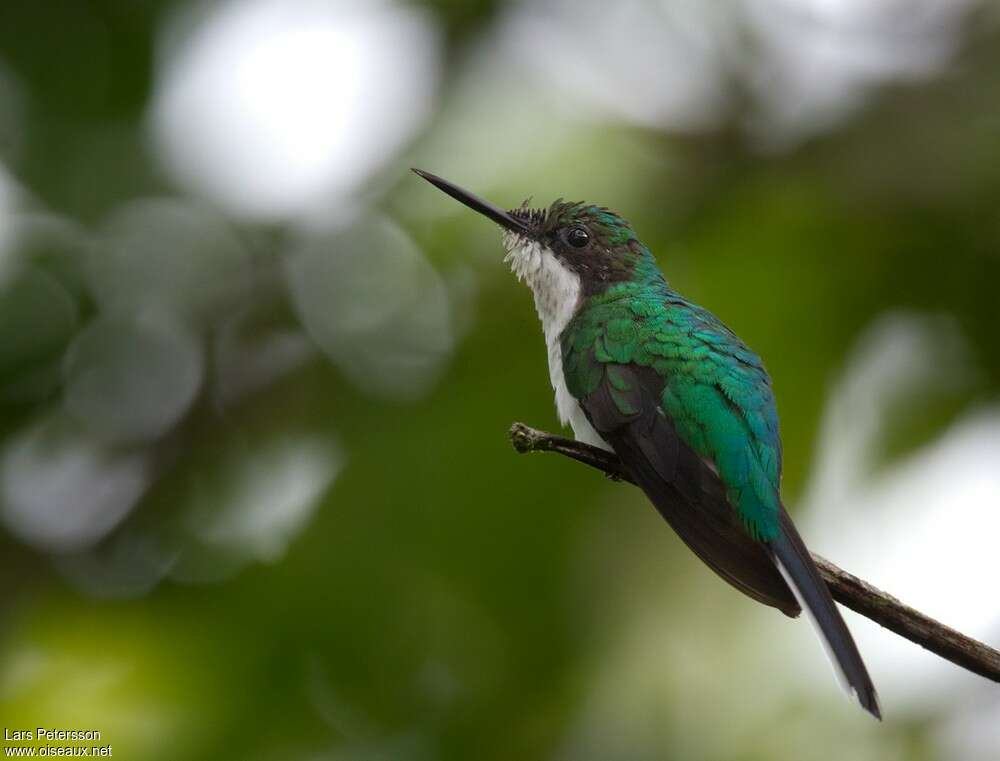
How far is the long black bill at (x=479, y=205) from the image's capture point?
4.32 metres

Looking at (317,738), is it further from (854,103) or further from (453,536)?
(854,103)

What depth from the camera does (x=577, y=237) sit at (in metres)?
4.60

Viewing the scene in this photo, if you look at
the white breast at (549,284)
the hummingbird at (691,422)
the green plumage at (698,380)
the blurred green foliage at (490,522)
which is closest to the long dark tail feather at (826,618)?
the hummingbird at (691,422)

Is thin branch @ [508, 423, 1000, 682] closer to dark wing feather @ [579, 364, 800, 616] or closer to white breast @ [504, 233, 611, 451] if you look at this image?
dark wing feather @ [579, 364, 800, 616]

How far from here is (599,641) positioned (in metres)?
4.64

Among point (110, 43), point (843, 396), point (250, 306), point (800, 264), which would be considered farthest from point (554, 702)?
point (110, 43)

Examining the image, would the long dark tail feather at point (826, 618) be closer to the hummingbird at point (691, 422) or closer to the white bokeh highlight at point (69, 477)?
the hummingbird at point (691, 422)

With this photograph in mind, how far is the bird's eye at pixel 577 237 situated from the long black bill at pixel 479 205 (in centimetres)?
16

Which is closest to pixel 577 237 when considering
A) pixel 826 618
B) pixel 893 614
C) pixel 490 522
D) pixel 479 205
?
pixel 479 205

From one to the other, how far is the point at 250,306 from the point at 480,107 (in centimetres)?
149

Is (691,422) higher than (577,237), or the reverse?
(577,237)

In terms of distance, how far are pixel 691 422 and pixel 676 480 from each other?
0.26m

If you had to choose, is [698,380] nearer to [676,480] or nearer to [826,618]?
[676,480]

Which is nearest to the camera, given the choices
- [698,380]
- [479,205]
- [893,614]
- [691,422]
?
[893,614]
